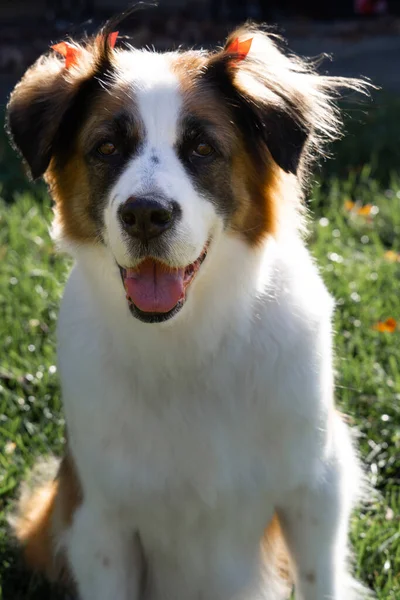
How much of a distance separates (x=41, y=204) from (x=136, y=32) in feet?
22.3

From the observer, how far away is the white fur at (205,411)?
3.02m

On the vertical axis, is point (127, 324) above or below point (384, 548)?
above

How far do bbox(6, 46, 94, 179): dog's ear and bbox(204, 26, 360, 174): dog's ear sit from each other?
1.47 feet

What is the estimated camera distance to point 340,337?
189 inches

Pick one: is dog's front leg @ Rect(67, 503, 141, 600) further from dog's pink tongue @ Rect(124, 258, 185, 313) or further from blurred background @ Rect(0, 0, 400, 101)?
blurred background @ Rect(0, 0, 400, 101)

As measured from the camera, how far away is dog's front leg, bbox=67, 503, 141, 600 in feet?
10.2

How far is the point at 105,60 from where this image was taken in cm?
315

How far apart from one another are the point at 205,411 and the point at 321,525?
55 cm

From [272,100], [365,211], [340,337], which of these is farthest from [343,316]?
[272,100]

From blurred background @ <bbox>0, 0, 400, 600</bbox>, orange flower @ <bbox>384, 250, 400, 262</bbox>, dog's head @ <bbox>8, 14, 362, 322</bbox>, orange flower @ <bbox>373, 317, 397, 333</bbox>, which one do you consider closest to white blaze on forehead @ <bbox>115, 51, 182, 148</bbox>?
dog's head @ <bbox>8, 14, 362, 322</bbox>

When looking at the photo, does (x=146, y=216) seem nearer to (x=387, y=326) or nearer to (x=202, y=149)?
(x=202, y=149)

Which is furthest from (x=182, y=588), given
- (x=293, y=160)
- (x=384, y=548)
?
(x=293, y=160)

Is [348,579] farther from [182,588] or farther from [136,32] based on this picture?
[136,32]

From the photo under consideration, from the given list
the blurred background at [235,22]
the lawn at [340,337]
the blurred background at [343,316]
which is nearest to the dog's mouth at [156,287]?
the blurred background at [343,316]
